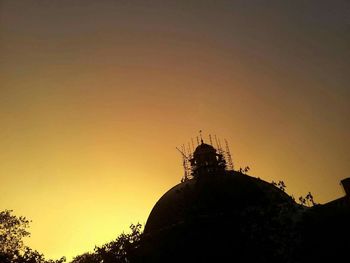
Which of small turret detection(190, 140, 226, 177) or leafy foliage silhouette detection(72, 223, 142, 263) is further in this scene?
small turret detection(190, 140, 226, 177)

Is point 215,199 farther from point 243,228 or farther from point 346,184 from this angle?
point 346,184

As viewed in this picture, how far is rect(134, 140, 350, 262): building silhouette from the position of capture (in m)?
17.3

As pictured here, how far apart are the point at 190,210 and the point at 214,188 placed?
314cm

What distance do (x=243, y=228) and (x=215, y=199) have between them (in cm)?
433

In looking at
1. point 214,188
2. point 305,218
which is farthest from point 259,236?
point 214,188

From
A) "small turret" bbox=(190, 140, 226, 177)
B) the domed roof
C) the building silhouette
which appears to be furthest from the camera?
"small turret" bbox=(190, 140, 226, 177)

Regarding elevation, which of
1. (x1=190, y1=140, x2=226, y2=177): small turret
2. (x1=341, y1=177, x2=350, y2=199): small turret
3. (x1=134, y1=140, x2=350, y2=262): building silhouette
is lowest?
(x1=134, y1=140, x2=350, y2=262): building silhouette

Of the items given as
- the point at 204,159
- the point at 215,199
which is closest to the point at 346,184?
the point at 215,199

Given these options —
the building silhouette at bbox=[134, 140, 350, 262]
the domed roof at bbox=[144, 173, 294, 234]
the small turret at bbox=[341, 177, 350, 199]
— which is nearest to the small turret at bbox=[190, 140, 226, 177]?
the domed roof at bbox=[144, 173, 294, 234]

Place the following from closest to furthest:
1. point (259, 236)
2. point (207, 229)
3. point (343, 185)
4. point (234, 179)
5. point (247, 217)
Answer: point (259, 236)
point (247, 217)
point (207, 229)
point (343, 185)
point (234, 179)

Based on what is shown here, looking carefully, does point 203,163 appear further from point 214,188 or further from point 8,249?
point 8,249

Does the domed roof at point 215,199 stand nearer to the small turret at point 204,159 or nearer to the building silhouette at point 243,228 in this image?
the building silhouette at point 243,228

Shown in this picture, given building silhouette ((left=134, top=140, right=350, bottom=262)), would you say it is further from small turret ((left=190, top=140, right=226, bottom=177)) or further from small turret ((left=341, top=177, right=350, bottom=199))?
small turret ((left=190, top=140, right=226, bottom=177))

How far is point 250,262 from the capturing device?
57.6 ft
